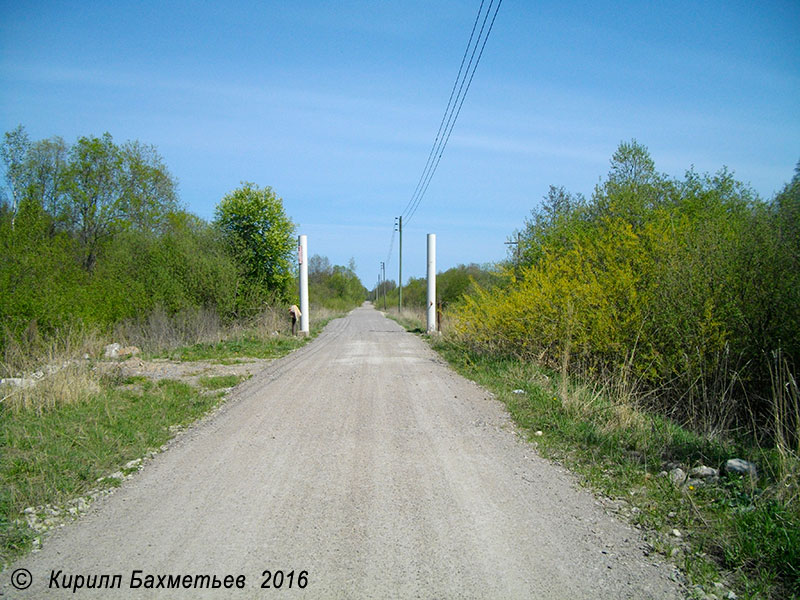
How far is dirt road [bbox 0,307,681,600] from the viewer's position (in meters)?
3.23

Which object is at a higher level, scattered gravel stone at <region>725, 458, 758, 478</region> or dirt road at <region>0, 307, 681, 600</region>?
scattered gravel stone at <region>725, 458, 758, 478</region>

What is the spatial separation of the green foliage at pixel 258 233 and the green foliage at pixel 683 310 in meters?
14.9

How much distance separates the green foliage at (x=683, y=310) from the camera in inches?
300

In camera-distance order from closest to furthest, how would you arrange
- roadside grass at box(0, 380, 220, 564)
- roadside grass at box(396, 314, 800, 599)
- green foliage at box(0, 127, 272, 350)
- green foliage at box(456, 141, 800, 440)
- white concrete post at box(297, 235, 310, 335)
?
1. roadside grass at box(396, 314, 800, 599)
2. roadside grass at box(0, 380, 220, 564)
3. green foliage at box(456, 141, 800, 440)
4. green foliage at box(0, 127, 272, 350)
5. white concrete post at box(297, 235, 310, 335)

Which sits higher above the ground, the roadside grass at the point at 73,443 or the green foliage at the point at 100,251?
the green foliage at the point at 100,251

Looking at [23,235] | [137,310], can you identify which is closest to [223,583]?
[23,235]

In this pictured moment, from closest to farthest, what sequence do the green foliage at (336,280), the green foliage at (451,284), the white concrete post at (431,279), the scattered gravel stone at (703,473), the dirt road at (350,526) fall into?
1. the dirt road at (350,526)
2. the scattered gravel stone at (703,473)
3. the white concrete post at (431,279)
4. the green foliage at (451,284)
5. the green foliage at (336,280)

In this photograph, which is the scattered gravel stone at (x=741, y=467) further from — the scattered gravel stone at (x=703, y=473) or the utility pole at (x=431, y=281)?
the utility pole at (x=431, y=281)

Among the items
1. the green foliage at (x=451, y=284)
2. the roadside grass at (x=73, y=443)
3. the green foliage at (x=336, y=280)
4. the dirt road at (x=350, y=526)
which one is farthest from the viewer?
the green foliage at (x=336, y=280)

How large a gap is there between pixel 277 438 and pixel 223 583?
3272 millimetres

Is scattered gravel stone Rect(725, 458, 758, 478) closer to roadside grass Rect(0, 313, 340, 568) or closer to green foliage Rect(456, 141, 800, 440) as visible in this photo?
green foliage Rect(456, 141, 800, 440)

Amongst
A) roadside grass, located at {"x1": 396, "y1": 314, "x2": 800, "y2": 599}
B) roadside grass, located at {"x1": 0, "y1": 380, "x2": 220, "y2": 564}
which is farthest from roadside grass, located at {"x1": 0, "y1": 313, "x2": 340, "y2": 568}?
roadside grass, located at {"x1": 396, "y1": 314, "x2": 800, "y2": 599}

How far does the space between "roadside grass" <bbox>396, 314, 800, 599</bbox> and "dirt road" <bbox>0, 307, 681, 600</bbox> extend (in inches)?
11.7

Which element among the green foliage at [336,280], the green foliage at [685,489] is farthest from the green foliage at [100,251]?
the green foliage at [336,280]
